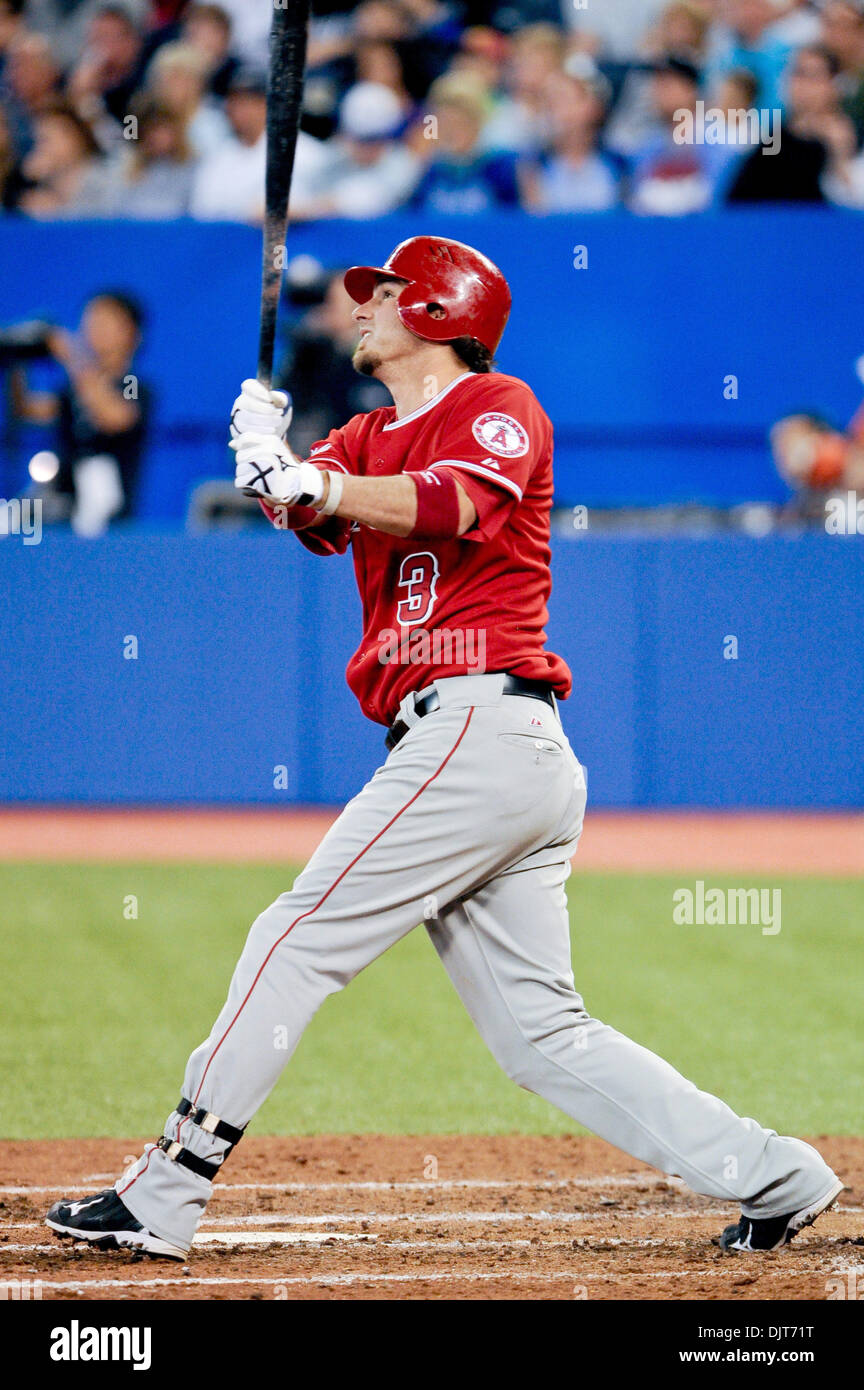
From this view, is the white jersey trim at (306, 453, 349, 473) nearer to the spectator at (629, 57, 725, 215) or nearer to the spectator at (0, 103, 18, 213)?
the spectator at (629, 57, 725, 215)

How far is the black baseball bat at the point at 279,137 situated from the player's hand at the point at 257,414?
0.15m

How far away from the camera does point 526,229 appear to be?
11.0m

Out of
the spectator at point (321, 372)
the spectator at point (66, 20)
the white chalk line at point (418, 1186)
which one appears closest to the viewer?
the white chalk line at point (418, 1186)

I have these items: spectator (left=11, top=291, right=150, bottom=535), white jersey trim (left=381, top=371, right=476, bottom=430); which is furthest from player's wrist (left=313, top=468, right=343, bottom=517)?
spectator (left=11, top=291, right=150, bottom=535)

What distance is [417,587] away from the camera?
3.41 meters

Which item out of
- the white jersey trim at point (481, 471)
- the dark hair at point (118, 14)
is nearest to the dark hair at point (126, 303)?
the dark hair at point (118, 14)

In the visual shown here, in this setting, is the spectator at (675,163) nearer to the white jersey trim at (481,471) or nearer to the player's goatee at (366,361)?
the player's goatee at (366,361)

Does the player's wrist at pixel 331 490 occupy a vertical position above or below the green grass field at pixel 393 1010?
above

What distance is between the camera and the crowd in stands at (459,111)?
37.4 feet

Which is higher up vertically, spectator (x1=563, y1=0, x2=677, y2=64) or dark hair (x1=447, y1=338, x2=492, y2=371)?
spectator (x1=563, y1=0, x2=677, y2=64)

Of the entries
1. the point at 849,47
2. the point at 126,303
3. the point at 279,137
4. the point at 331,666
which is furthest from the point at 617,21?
the point at 279,137

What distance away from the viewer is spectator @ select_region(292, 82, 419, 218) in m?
11.7

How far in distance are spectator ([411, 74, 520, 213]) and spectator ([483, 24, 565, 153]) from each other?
1.07 feet

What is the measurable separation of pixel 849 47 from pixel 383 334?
9.75 meters
